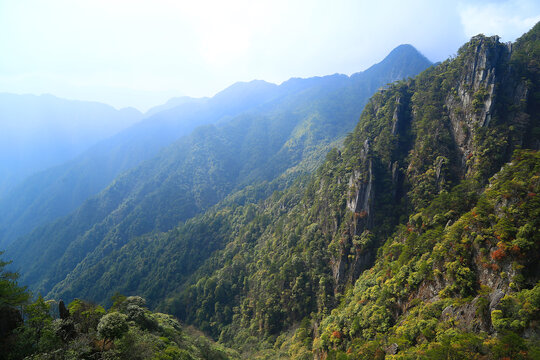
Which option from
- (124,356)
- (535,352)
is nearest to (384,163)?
(535,352)

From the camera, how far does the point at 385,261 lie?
154 feet

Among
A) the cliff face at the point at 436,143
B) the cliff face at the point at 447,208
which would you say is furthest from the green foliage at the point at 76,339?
the cliff face at the point at 436,143

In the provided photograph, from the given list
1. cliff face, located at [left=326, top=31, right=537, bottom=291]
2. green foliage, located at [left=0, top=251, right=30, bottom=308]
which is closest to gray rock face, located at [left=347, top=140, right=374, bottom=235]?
cliff face, located at [left=326, top=31, right=537, bottom=291]

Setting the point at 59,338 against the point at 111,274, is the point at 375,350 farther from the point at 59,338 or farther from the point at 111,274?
the point at 111,274

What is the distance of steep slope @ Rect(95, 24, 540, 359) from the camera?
25922 millimetres

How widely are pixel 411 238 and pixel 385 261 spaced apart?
6914 millimetres

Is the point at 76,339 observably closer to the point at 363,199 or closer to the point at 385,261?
the point at 385,261

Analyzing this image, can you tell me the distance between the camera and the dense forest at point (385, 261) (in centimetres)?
2148

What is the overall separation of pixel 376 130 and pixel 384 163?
1578 cm

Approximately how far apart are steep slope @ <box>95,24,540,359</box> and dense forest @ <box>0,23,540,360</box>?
0.83 feet

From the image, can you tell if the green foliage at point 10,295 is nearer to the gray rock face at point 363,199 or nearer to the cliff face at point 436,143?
the cliff face at point 436,143

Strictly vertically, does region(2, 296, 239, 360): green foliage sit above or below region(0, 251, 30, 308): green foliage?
below

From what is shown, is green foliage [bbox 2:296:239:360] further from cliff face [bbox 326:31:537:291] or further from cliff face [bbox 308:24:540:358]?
cliff face [bbox 326:31:537:291]

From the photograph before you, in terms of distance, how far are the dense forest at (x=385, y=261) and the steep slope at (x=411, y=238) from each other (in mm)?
252
